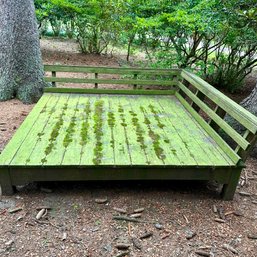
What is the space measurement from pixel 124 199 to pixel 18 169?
1.06m

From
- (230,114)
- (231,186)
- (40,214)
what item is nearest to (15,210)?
(40,214)

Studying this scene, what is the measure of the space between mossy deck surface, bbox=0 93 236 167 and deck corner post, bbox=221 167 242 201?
99 mm

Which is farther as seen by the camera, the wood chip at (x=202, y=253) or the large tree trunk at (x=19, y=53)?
the large tree trunk at (x=19, y=53)

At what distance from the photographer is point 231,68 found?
21.7 feet

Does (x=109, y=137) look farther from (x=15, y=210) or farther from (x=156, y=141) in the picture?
(x=15, y=210)

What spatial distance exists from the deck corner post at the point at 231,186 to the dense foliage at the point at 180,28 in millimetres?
1861

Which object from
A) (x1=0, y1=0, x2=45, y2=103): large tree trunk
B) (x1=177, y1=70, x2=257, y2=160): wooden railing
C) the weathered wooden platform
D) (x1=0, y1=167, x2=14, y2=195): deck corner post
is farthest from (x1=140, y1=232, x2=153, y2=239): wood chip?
(x1=0, y1=0, x2=45, y2=103): large tree trunk

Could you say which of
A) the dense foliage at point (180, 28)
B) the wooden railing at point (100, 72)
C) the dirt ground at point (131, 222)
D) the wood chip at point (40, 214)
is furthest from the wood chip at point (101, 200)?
the dense foliage at point (180, 28)

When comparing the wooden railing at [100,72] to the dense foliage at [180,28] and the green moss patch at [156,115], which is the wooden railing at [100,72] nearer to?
the green moss patch at [156,115]

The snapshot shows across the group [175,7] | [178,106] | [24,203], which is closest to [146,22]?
[175,7]

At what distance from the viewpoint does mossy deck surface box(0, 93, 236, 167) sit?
255cm

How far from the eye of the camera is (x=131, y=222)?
2340 millimetres

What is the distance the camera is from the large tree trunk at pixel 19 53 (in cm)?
450

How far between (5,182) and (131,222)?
4.10 feet
